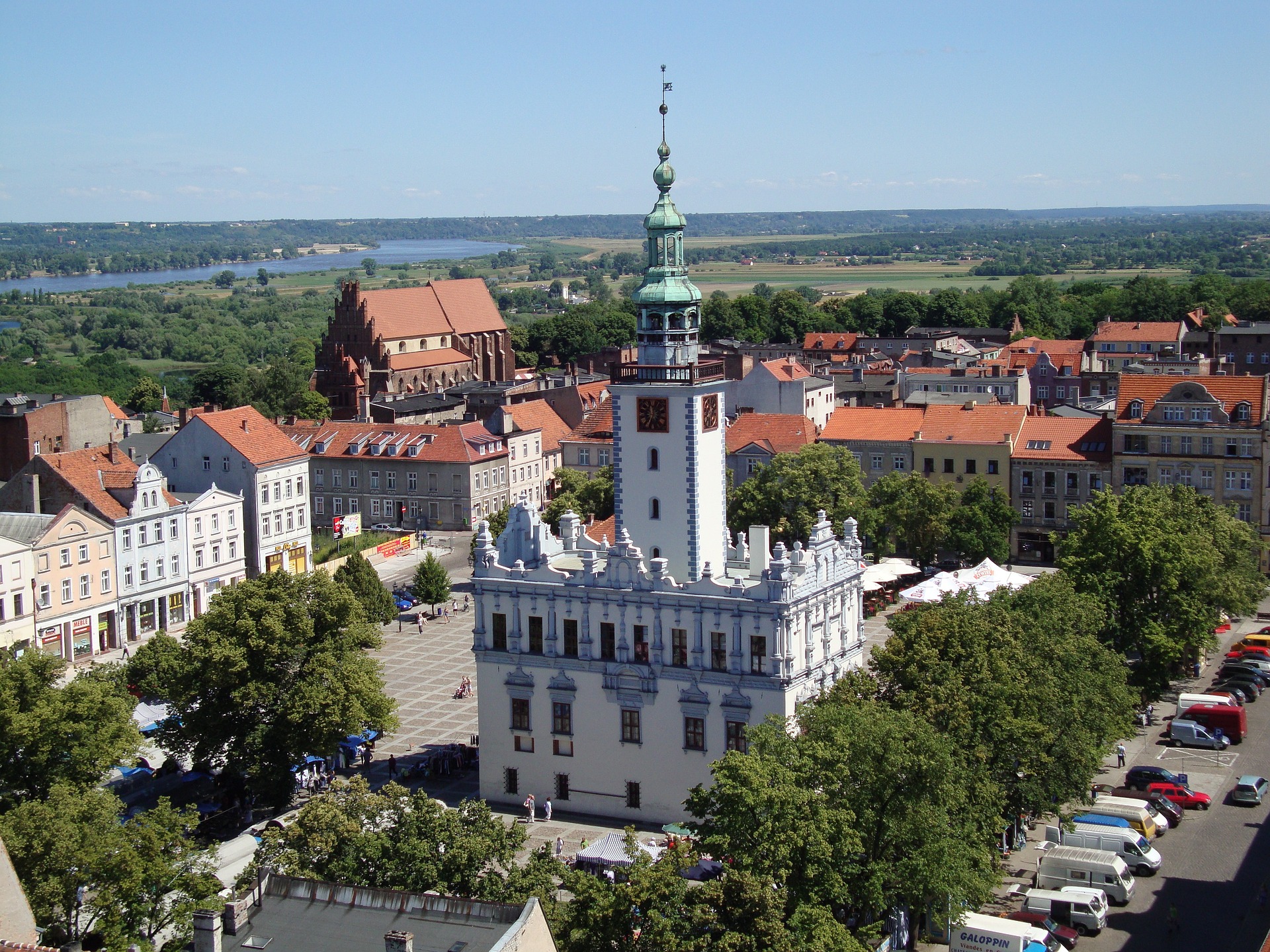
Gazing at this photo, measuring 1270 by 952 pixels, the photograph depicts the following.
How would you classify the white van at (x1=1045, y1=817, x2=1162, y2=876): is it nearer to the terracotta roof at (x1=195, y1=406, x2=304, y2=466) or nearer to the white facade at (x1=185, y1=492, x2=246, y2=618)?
the white facade at (x1=185, y1=492, x2=246, y2=618)

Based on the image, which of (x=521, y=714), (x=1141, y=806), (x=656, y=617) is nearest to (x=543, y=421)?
(x=521, y=714)

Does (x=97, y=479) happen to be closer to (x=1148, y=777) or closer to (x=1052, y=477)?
(x=1148, y=777)

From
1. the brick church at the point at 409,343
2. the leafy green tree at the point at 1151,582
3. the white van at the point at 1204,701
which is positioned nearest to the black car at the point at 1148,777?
the leafy green tree at the point at 1151,582

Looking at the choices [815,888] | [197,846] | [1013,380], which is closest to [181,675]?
[197,846]

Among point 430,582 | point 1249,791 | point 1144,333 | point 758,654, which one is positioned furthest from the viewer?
point 1144,333

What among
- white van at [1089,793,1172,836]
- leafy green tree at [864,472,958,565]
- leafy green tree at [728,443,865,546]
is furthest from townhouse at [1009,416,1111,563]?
white van at [1089,793,1172,836]
